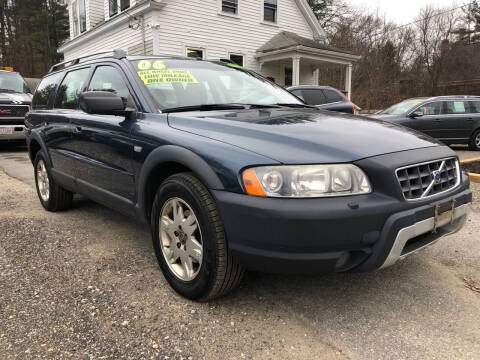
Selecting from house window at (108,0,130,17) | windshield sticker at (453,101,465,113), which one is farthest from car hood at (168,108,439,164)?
house window at (108,0,130,17)

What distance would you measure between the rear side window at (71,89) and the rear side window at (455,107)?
9.17m

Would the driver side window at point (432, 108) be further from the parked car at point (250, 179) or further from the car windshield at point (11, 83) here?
the car windshield at point (11, 83)

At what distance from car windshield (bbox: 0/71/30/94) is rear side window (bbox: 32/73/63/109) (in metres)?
7.06

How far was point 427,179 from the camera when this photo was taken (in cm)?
225

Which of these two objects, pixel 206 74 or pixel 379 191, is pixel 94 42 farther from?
pixel 379 191

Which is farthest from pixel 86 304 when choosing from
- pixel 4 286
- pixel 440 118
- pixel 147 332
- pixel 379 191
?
pixel 440 118

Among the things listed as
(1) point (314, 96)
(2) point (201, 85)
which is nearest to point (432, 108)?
(1) point (314, 96)

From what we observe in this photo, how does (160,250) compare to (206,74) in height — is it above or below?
below

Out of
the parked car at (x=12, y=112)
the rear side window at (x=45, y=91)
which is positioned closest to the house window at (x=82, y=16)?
the parked car at (x=12, y=112)

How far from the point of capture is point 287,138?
84.7 inches

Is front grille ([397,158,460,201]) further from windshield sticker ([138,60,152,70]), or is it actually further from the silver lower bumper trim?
windshield sticker ([138,60,152,70])

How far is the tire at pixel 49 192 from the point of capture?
14.4ft

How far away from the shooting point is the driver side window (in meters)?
9.67

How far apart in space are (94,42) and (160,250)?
695 inches
